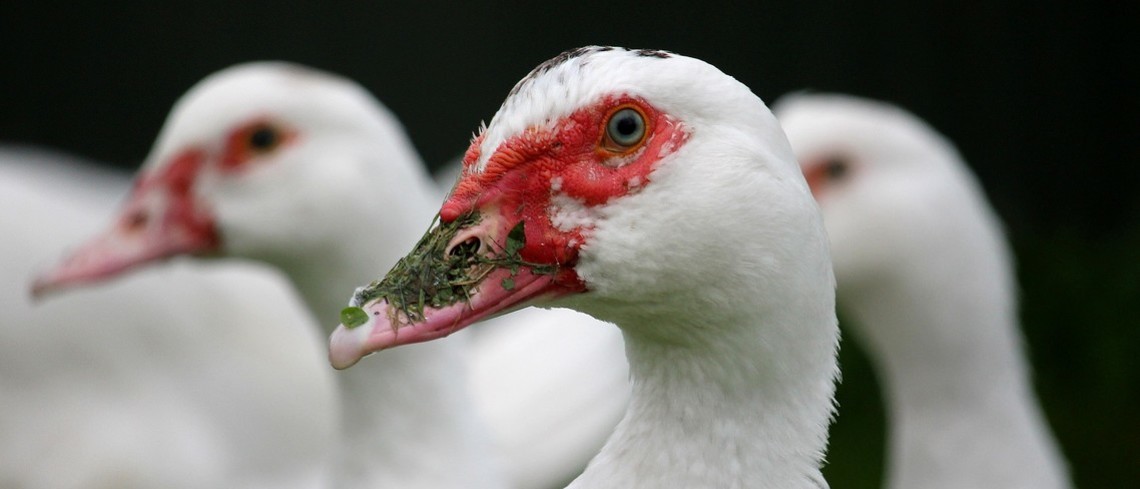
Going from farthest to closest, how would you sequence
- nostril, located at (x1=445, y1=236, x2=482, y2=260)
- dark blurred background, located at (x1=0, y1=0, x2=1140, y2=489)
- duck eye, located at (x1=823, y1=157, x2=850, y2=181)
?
1. dark blurred background, located at (x1=0, y1=0, x2=1140, y2=489)
2. duck eye, located at (x1=823, y1=157, x2=850, y2=181)
3. nostril, located at (x1=445, y1=236, x2=482, y2=260)

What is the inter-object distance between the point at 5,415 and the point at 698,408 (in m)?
3.46

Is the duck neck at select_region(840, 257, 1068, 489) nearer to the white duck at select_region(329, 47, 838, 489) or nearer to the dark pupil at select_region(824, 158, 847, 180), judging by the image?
the dark pupil at select_region(824, 158, 847, 180)

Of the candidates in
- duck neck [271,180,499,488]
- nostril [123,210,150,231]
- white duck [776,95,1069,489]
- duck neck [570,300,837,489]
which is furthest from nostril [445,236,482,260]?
white duck [776,95,1069,489]

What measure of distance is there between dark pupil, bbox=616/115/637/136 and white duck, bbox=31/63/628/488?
1350mm

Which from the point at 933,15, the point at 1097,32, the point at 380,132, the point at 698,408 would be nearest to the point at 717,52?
the point at 933,15

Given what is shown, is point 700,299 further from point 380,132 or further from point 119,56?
point 119,56

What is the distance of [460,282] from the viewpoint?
5.76ft

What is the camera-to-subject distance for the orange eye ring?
175cm

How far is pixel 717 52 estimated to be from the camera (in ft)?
24.1

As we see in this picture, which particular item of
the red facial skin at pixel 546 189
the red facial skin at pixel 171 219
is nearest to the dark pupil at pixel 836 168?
the red facial skin at pixel 171 219

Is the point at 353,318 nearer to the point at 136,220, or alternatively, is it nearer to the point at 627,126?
the point at 627,126

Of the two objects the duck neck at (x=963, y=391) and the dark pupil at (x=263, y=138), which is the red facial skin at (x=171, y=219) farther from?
the duck neck at (x=963, y=391)

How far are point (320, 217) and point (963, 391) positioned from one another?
1683 mm

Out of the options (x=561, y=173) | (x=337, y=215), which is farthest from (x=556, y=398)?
(x=561, y=173)
